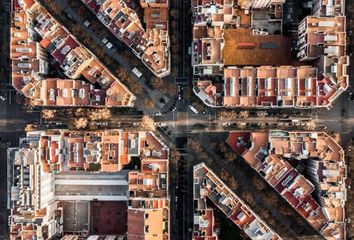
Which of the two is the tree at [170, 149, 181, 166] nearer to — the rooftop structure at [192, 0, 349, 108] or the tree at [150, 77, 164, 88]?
the rooftop structure at [192, 0, 349, 108]

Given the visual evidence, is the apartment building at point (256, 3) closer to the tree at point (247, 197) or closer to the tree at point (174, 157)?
the tree at point (174, 157)

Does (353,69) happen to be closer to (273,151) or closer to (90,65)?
(273,151)

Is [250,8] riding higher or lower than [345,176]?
higher

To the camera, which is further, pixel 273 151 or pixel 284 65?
pixel 284 65

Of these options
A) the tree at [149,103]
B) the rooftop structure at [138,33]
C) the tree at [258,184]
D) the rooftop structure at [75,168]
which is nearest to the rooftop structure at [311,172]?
the tree at [258,184]

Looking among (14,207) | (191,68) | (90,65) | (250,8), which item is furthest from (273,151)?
(14,207)

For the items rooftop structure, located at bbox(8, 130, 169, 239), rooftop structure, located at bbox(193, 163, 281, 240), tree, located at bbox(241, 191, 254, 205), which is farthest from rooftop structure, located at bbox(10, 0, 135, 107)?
tree, located at bbox(241, 191, 254, 205)

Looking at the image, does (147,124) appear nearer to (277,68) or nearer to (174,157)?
(174,157)
